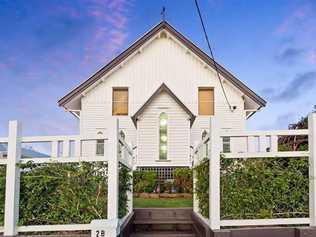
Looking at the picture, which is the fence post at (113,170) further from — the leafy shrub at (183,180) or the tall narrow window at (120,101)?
the tall narrow window at (120,101)

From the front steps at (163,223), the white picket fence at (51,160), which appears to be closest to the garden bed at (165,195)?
the front steps at (163,223)

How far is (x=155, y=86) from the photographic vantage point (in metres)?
22.3

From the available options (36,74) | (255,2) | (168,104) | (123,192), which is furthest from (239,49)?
(123,192)

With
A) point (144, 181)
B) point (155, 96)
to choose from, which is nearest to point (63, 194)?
point (144, 181)

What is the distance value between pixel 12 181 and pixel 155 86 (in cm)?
1613

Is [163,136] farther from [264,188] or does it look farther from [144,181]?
[264,188]

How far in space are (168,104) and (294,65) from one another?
6.27 m

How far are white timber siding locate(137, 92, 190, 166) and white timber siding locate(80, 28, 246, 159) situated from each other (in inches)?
→ 71.6

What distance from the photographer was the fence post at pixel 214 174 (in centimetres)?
655

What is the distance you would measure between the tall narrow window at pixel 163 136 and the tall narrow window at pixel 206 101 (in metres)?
2.64

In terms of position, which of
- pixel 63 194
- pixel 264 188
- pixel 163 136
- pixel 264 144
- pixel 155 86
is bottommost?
pixel 63 194

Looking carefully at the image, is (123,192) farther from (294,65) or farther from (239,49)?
(294,65)

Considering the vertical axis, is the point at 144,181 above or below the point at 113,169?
below

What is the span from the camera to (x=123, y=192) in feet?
25.5
